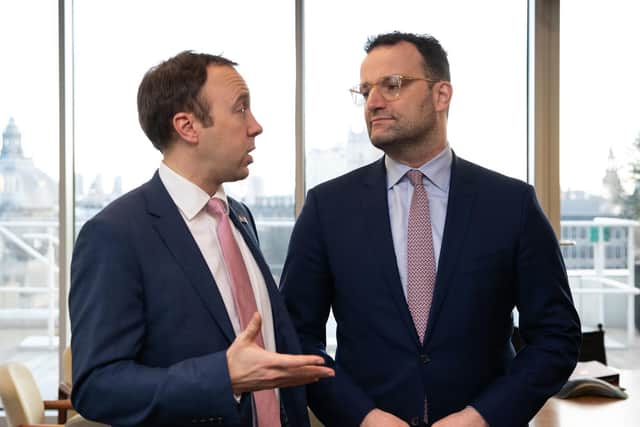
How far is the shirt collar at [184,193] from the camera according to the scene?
1707mm

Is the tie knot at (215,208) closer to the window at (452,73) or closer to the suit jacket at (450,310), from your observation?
the suit jacket at (450,310)

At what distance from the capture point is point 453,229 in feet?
6.30

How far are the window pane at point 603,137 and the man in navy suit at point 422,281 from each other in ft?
9.88

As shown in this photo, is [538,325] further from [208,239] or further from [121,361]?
[121,361]

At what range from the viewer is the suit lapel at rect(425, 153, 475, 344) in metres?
1.86

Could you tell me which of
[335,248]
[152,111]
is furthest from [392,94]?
[152,111]

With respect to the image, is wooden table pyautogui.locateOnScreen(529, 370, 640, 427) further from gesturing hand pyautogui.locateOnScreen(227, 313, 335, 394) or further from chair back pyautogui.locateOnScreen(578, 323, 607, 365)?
gesturing hand pyautogui.locateOnScreen(227, 313, 335, 394)

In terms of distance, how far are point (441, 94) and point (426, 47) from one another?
0.14 meters

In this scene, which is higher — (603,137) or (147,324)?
(603,137)

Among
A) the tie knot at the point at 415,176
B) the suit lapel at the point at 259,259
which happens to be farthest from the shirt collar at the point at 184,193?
the tie knot at the point at 415,176

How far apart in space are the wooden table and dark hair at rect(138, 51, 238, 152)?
62.9 inches

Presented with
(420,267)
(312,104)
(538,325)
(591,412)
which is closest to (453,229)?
(420,267)

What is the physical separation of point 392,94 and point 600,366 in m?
1.79

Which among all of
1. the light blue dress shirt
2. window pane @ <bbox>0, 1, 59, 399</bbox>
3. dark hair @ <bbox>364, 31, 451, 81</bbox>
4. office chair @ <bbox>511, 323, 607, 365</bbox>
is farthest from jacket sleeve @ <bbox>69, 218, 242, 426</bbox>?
window pane @ <bbox>0, 1, 59, 399</bbox>
